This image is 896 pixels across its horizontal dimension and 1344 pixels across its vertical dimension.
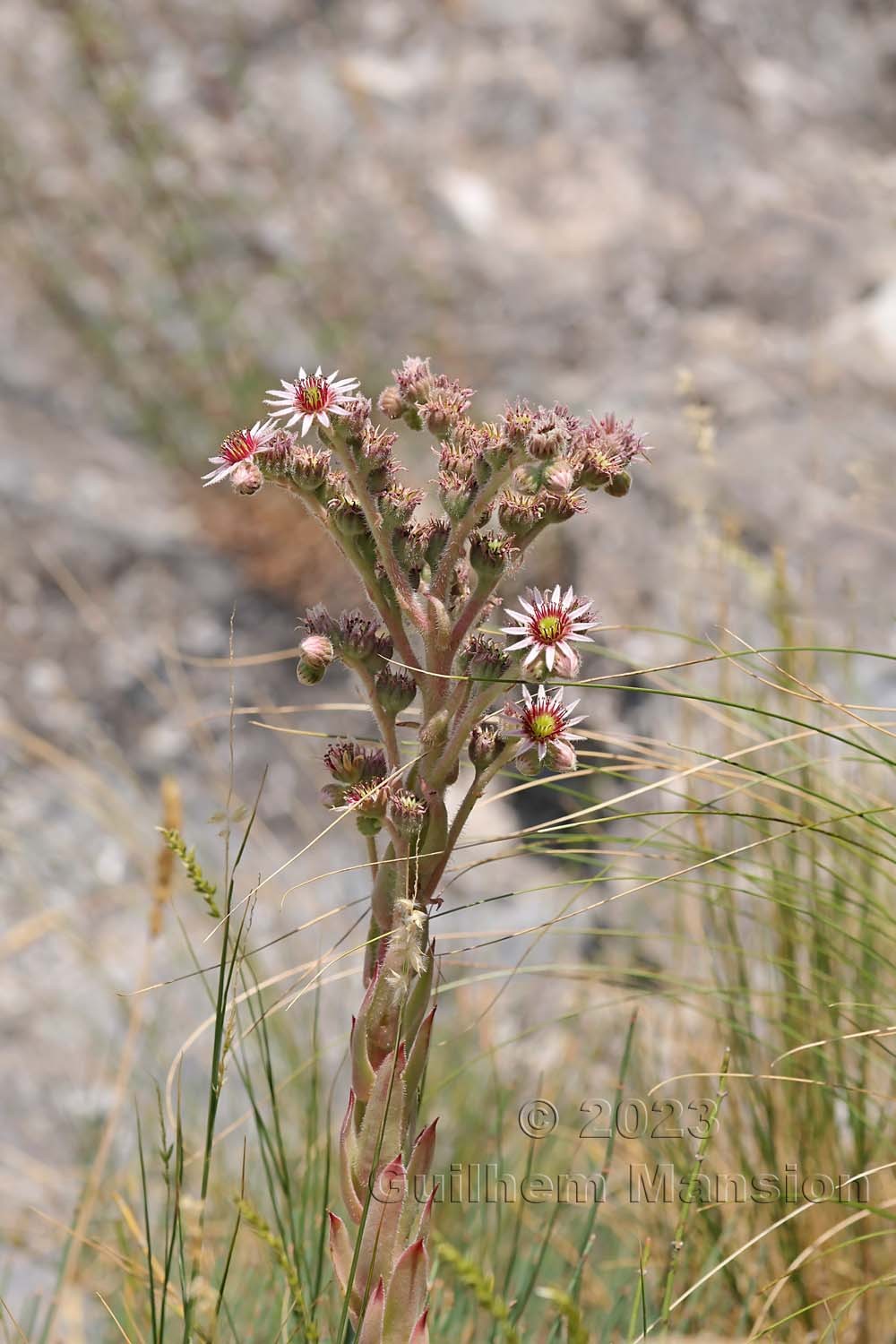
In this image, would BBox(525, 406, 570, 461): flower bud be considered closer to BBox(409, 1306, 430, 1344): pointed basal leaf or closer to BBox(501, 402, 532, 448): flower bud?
BBox(501, 402, 532, 448): flower bud

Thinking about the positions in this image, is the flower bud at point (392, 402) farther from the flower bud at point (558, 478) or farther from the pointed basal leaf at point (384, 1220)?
the pointed basal leaf at point (384, 1220)

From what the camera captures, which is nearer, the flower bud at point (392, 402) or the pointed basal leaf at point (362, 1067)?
the pointed basal leaf at point (362, 1067)

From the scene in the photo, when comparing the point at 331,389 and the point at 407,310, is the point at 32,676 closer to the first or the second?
the point at 407,310

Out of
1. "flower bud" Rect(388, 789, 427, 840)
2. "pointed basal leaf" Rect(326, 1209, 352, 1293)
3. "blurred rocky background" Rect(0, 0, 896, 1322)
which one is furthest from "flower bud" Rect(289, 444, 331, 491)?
"blurred rocky background" Rect(0, 0, 896, 1322)

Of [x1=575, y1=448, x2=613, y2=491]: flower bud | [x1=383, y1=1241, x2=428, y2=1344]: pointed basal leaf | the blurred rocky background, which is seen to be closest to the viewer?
[x1=383, y1=1241, x2=428, y2=1344]: pointed basal leaf

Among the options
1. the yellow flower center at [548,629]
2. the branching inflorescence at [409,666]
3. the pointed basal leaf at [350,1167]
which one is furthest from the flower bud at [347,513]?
the pointed basal leaf at [350,1167]

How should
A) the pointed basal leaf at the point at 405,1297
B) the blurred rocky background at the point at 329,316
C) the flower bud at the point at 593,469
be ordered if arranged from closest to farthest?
the pointed basal leaf at the point at 405,1297
the flower bud at the point at 593,469
the blurred rocky background at the point at 329,316

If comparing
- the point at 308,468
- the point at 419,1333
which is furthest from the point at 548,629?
the point at 419,1333

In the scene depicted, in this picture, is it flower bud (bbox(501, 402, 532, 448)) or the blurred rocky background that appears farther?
the blurred rocky background
